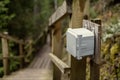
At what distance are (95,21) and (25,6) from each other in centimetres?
1182

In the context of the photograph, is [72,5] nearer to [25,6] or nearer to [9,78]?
[9,78]

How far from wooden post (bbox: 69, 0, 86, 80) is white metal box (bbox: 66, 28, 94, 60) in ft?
0.97

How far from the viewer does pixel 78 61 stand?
306 centimetres

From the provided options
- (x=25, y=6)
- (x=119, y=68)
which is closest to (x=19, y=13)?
(x=25, y=6)

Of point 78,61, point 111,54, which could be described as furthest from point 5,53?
point 78,61

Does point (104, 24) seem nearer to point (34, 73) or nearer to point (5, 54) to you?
point (34, 73)

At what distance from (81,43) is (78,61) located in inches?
17.6

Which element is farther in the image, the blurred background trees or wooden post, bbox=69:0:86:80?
the blurred background trees

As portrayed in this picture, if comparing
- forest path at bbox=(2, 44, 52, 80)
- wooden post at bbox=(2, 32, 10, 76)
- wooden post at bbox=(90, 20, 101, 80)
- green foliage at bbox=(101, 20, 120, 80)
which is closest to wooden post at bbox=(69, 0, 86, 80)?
wooden post at bbox=(90, 20, 101, 80)

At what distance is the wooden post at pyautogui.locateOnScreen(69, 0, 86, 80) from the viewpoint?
306 cm

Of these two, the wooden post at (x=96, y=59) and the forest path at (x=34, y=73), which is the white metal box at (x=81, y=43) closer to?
the wooden post at (x=96, y=59)

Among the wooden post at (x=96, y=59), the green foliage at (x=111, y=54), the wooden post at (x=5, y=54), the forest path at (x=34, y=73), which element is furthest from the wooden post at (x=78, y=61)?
the wooden post at (x=5, y=54)

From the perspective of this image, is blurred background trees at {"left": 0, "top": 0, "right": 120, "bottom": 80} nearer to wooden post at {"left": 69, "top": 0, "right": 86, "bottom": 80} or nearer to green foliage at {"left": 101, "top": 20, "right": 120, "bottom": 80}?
green foliage at {"left": 101, "top": 20, "right": 120, "bottom": 80}

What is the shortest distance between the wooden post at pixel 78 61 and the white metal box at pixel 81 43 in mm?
295
